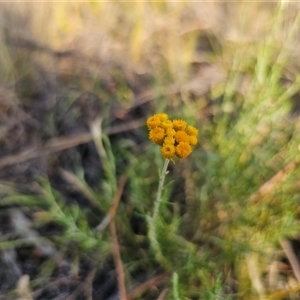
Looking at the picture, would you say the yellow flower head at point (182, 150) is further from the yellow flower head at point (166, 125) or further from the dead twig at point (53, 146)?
the dead twig at point (53, 146)

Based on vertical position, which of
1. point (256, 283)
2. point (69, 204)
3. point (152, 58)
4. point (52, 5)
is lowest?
point (256, 283)

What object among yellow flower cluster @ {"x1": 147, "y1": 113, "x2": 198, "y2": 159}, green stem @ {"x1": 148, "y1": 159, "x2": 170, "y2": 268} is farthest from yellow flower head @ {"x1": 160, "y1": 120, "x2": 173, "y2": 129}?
green stem @ {"x1": 148, "y1": 159, "x2": 170, "y2": 268}

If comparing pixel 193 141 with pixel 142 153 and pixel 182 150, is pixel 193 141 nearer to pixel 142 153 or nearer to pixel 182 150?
pixel 182 150

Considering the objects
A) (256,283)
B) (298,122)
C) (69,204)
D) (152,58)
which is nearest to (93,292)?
(69,204)

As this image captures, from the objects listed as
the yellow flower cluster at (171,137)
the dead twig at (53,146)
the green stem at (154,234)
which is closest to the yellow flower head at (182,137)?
the yellow flower cluster at (171,137)

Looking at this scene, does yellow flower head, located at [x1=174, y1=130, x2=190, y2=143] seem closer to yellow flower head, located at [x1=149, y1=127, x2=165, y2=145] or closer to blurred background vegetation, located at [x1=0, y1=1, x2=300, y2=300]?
yellow flower head, located at [x1=149, y1=127, x2=165, y2=145]

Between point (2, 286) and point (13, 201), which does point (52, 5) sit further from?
point (2, 286)

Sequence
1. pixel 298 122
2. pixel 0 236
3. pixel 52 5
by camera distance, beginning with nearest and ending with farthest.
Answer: pixel 0 236 → pixel 298 122 → pixel 52 5
